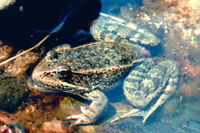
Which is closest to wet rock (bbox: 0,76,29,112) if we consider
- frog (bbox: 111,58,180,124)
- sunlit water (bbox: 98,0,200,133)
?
sunlit water (bbox: 98,0,200,133)

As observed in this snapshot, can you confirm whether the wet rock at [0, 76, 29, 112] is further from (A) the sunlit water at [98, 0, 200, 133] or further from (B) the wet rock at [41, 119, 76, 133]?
(A) the sunlit water at [98, 0, 200, 133]

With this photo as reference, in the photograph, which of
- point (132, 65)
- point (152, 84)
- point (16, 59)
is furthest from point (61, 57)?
point (152, 84)

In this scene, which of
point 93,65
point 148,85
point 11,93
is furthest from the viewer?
point 148,85

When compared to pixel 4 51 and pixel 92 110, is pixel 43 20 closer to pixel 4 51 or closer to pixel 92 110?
pixel 4 51

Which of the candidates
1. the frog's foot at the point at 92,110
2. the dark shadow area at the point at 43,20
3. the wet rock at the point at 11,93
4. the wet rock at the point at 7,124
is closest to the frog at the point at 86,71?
the frog's foot at the point at 92,110

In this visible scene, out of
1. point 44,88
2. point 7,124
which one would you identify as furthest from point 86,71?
point 7,124

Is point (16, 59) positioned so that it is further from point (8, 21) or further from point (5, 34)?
point (8, 21)

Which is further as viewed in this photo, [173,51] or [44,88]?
[173,51]
